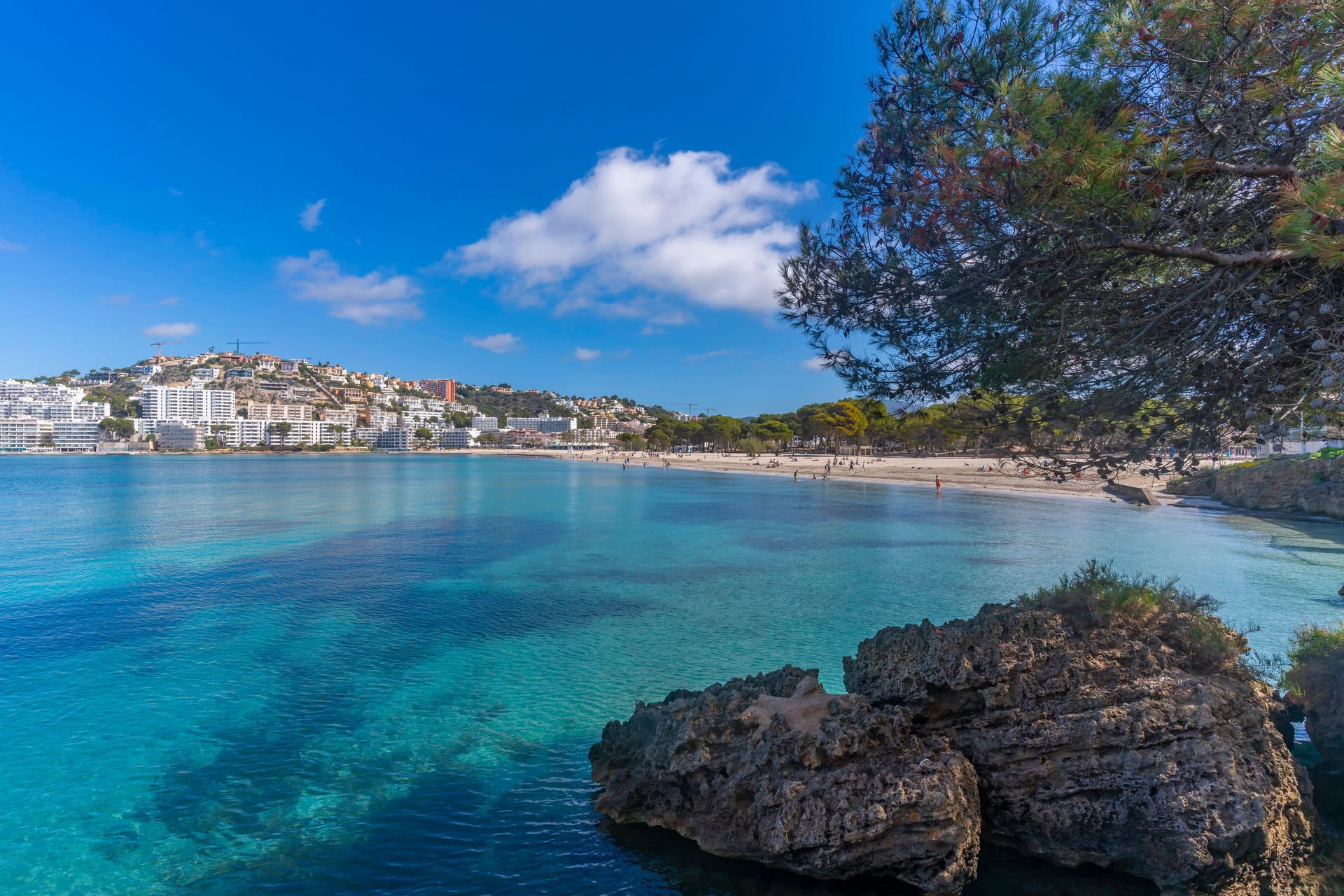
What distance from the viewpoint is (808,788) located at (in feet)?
17.0

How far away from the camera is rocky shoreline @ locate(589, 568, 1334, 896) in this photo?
4.91 meters

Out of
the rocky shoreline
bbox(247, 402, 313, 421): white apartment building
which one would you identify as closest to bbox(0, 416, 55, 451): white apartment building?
bbox(247, 402, 313, 421): white apartment building

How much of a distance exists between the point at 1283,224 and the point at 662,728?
5.96m

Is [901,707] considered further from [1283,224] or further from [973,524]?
[973,524]

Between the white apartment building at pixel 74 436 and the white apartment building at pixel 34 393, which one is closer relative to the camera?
the white apartment building at pixel 74 436

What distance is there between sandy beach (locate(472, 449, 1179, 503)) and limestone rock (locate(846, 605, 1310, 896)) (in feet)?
57.9

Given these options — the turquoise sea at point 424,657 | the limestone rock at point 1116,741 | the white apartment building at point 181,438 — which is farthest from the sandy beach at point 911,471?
the white apartment building at point 181,438

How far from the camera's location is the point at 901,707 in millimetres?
5879

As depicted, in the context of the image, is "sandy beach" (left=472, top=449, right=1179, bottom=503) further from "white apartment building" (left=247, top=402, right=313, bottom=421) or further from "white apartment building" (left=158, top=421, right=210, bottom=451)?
"white apartment building" (left=247, top=402, right=313, bottom=421)

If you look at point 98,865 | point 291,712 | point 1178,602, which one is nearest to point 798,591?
point 1178,602

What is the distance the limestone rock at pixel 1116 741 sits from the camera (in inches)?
191

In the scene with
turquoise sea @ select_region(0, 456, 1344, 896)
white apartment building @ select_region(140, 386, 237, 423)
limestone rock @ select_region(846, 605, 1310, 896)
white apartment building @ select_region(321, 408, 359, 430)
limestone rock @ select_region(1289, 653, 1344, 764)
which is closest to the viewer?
limestone rock @ select_region(846, 605, 1310, 896)

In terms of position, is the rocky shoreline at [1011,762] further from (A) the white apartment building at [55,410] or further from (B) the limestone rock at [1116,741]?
(A) the white apartment building at [55,410]

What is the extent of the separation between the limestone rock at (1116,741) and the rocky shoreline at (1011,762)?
15 mm
